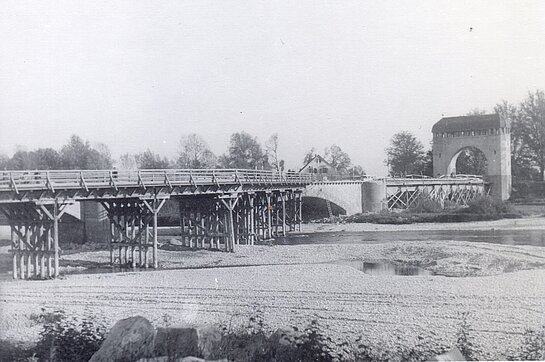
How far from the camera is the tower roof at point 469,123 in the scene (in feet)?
237

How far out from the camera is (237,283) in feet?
66.4

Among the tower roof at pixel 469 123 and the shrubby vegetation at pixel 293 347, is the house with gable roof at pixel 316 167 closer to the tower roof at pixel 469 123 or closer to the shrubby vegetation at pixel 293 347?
the tower roof at pixel 469 123

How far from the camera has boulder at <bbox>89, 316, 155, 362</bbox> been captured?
11.9 metres

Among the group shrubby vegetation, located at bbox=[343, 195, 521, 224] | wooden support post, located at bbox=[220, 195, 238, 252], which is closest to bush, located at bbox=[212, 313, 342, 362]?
wooden support post, located at bbox=[220, 195, 238, 252]

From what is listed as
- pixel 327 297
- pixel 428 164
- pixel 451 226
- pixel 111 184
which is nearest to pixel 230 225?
pixel 111 184

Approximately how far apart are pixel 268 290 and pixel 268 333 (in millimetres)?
5102

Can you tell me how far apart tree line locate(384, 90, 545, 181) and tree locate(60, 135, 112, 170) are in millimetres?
50971

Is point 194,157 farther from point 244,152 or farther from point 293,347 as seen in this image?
point 293,347

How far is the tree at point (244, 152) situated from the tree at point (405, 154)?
27.0 metres

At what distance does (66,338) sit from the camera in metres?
13.9

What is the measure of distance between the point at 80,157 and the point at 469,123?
2014 inches

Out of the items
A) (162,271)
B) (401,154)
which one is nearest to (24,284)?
(162,271)

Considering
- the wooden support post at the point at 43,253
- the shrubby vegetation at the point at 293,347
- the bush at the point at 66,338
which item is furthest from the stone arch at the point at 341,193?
the shrubby vegetation at the point at 293,347

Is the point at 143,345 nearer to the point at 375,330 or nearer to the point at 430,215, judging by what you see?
the point at 375,330
